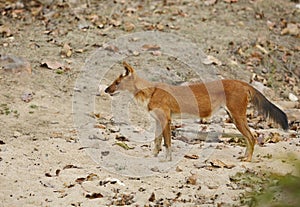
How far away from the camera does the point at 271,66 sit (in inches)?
402

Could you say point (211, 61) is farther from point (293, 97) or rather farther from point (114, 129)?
point (114, 129)

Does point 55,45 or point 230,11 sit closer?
point 55,45

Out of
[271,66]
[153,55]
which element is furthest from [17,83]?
[271,66]

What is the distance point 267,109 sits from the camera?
6.66 metres

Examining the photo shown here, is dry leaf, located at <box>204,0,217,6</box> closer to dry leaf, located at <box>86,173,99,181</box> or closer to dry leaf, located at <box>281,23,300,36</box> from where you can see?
dry leaf, located at <box>281,23,300,36</box>

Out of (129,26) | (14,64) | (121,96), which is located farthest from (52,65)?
(129,26)

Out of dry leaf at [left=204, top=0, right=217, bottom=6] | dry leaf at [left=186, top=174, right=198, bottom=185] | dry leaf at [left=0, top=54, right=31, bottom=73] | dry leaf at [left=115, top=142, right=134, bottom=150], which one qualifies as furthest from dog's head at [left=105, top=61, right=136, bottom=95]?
dry leaf at [left=204, top=0, right=217, bottom=6]

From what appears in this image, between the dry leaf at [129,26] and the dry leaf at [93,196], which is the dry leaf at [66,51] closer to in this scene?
the dry leaf at [129,26]

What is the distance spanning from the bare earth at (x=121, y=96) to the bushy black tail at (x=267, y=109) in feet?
1.10

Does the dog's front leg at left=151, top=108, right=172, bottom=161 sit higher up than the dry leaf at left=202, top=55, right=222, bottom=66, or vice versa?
the dog's front leg at left=151, top=108, right=172, bottom=161

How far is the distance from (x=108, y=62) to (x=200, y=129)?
7.91 ft

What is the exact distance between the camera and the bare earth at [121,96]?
5434mm

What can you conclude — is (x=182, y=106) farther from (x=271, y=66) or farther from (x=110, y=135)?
(x=271, y=66)

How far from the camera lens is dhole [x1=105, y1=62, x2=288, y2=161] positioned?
6406 millimetres
